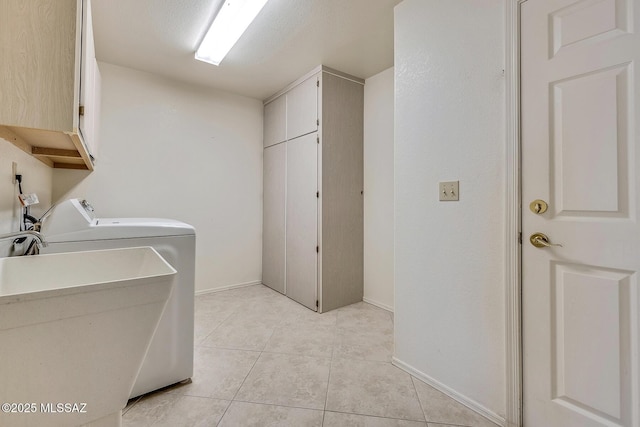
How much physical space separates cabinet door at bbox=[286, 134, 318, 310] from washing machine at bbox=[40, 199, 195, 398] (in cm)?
129

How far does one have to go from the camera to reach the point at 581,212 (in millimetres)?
1090

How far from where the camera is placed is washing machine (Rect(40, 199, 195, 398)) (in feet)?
4.45

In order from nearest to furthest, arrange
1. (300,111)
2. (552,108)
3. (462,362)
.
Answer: (552,108) → (462,362) → (300,111)

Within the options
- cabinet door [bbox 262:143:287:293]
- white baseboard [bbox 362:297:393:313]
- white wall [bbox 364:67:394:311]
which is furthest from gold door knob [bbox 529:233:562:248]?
cabinet door [bbox 262:143:287:293]

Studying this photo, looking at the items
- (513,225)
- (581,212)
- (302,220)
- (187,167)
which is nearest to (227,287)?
(302,220)

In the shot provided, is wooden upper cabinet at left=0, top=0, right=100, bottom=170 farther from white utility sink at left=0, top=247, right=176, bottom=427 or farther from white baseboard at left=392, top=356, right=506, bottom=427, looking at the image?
white baseboard at left=392, top=356, right=506, bottom=427

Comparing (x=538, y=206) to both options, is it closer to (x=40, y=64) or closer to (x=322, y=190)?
(x=322, y=190)

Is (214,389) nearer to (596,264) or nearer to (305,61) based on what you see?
(596,264)

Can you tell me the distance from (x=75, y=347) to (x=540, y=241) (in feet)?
5.62

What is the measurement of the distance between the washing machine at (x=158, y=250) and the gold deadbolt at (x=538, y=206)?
180 cm

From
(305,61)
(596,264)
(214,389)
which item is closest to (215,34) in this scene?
(305,61)

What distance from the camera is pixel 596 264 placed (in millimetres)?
1047

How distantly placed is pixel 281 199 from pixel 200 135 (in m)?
1.23

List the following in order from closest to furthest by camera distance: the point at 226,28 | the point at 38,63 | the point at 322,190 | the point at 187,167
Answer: the point at 38,63 < the point at 226,28 < the point at 322,190 < the point at 187,167
